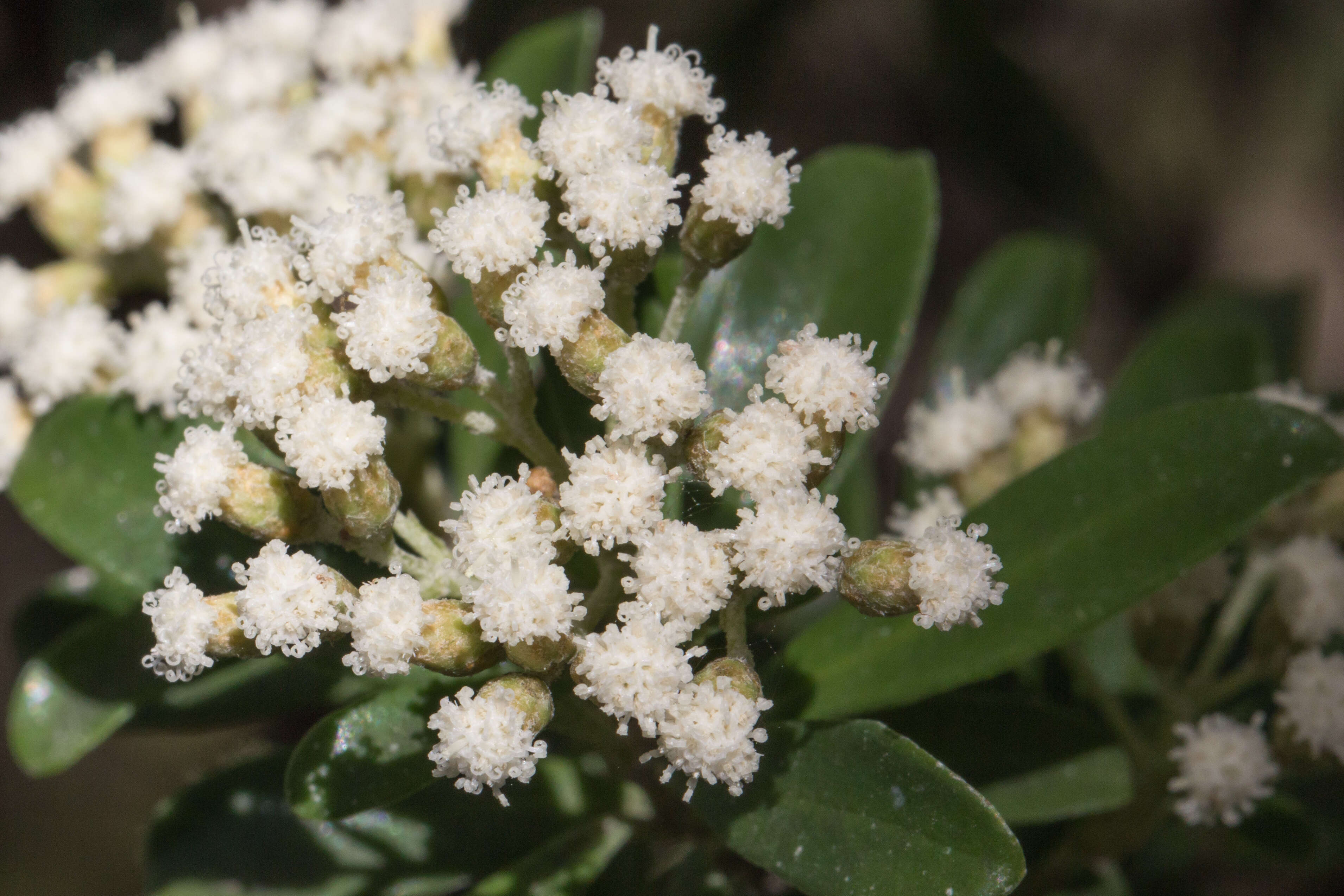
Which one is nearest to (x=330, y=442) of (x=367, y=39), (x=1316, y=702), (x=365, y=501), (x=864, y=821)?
(x=365, y=501)

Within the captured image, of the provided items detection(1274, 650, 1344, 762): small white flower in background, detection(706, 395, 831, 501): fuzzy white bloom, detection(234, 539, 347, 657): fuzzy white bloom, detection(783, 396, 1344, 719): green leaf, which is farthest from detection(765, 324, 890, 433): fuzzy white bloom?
detection(1274, 650, 1344, 762): small white flower in background

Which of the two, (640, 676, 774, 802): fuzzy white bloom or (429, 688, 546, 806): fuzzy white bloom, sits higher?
(429, 688, 546, 806): fuzzy white bloom

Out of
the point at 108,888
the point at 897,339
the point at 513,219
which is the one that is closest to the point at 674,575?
the point at 513,219

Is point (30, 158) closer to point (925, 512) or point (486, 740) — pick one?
point (486, 740)

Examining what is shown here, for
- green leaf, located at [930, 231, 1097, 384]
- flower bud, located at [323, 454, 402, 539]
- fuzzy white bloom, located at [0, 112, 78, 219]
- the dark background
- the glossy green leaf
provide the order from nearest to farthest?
flower bud, located at [323, 454, 402, 539], fuzzy white bloom, located at [0, 112, 78, 219], the glossy green leaf, green leaf, located at [930, 231, 1097, 384], the dark background

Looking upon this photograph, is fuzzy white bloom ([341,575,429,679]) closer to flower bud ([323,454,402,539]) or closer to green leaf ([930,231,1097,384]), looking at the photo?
flower bud ([323,454,402,539])
